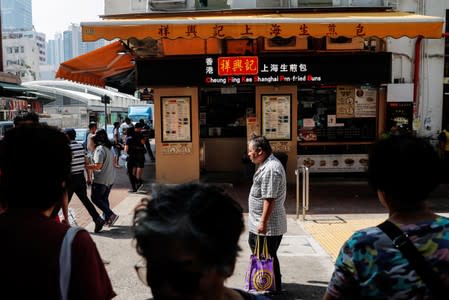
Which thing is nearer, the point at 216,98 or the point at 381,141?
the point at 381,141

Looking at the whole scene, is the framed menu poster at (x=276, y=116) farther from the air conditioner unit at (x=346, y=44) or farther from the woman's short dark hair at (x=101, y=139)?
the woman's short dark hair at (x=101, y=139)

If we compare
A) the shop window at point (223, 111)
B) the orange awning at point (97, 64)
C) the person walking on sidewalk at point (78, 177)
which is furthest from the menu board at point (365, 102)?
the person walking on sidewalk at point (78, 177)

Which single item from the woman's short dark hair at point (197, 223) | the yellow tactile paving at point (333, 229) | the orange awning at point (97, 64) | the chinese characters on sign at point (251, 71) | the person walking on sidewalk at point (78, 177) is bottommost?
the yellow tactile paving at point (333, 229)

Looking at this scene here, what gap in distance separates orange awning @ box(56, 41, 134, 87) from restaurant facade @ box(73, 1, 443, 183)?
3.79 ft

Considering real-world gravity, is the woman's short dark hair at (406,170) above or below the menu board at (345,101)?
below

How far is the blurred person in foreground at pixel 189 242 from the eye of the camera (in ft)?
4.54

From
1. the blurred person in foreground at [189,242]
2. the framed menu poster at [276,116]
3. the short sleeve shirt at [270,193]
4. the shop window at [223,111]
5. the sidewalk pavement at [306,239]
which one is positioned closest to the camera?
the blurred person in foreground at [189,242]

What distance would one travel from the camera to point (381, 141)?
2148 millimetres

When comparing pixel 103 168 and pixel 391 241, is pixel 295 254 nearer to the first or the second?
pixel 103 168

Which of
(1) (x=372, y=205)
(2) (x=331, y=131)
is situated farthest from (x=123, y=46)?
(1) (x=372, y=205)

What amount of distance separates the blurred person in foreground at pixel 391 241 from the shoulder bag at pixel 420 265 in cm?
1

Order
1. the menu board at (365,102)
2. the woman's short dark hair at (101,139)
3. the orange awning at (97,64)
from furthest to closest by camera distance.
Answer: the menu board at (365,102)
the orange awning at (97,64)
the woman's short dark hair at (101,139)

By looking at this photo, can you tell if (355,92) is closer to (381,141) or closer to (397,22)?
(397,22)

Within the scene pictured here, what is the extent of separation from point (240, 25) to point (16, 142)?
7.54 m
